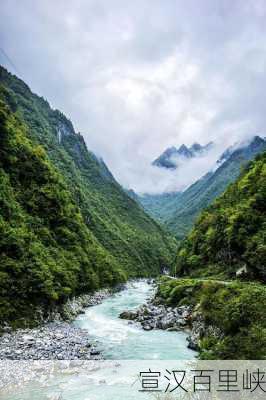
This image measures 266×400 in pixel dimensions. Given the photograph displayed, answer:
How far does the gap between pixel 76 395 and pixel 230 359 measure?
9.32 metres

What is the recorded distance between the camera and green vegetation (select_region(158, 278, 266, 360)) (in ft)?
73.7

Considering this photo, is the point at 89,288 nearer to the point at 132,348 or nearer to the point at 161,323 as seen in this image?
the point at 161,323

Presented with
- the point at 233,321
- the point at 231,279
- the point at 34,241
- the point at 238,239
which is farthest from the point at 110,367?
the point at 238,239

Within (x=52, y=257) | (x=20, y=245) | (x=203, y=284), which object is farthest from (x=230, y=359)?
(x=52, y=257)

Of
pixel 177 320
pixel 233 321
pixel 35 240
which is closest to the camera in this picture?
pixel 233 321

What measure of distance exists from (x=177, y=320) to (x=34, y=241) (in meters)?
22.2

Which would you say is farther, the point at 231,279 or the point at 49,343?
the point at 231,279

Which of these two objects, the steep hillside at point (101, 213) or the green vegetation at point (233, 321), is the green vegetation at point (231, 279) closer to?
the green vegetation at point (233, 321)

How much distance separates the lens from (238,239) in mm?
53750

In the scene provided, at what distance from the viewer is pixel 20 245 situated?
140ft

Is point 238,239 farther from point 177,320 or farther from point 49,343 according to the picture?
point 49,343

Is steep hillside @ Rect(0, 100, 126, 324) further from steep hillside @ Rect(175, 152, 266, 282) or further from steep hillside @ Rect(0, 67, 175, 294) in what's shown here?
steep hillside @ Rect(0, 67, 175, 294)

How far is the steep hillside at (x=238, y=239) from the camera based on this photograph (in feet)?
157

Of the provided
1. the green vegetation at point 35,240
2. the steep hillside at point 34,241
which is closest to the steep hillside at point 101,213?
the green vegetation at point 35,240
